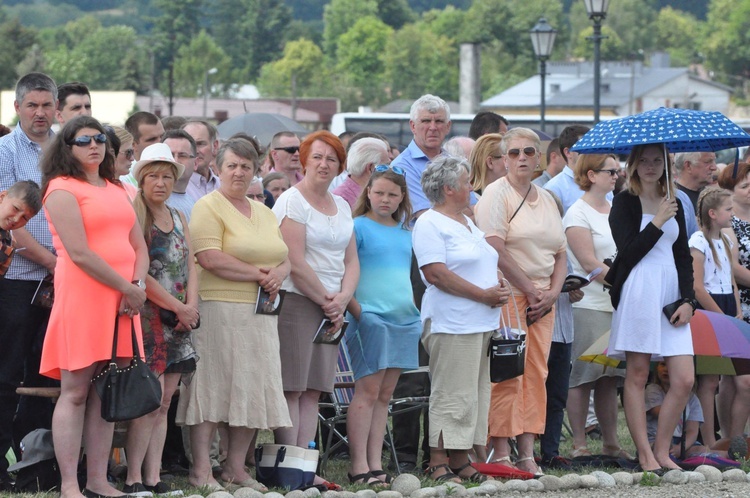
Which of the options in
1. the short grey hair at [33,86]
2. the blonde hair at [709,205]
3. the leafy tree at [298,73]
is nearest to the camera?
the short grey hair at [33,86]

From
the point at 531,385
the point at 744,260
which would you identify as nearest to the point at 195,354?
the point at 531,385

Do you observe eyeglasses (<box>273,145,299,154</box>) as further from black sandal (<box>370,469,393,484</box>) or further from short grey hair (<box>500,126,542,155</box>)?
black sandal (<box>370,469,393,484</box>)

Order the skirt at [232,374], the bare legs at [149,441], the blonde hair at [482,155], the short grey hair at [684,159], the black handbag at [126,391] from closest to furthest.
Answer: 1. the black handbag at [126,391]
2. the bare legs at [149,441]
3. the skirt at [232,374]
4. the blonde hair at [482,155]
5. the short grey hair at [684,159]

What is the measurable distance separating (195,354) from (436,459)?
167 centimetres

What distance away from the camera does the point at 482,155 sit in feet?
28.4

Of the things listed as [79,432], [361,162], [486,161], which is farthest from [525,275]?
[79,432]

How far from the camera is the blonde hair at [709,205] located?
896cm

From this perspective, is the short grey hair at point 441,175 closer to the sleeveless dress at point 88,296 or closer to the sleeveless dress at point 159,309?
the sleeveless dress at point 159,309

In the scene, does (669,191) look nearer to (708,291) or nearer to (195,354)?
(708,291)

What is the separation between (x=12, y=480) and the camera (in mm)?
6789

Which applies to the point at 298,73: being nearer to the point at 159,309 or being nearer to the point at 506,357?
the point at 506,357

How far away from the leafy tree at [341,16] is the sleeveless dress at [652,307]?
6935 inches

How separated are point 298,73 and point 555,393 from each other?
492 ft

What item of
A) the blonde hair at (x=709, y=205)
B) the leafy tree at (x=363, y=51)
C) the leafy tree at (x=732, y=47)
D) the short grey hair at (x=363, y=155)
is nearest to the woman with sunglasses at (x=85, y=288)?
the short grey hair at (x=363, y=155)
